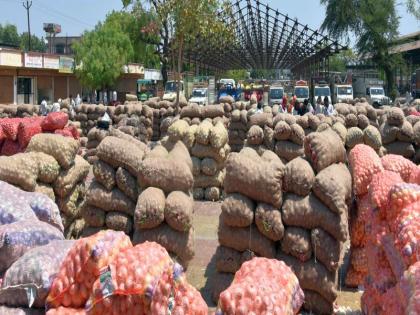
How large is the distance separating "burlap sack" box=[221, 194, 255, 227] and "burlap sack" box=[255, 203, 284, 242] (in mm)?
77

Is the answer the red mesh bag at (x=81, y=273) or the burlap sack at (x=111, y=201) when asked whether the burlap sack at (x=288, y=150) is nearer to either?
the burlap sack at (x=111, y=201)

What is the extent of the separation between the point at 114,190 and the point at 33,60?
99.6 feet

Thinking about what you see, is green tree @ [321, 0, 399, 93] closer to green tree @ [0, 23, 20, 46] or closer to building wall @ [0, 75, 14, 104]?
building wall @ [0, 75, 14, 104]

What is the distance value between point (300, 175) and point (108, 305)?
124 inches

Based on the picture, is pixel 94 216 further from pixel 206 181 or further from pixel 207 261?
pixel 206 181

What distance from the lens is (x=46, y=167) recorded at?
613 cm

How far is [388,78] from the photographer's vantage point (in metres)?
42.8

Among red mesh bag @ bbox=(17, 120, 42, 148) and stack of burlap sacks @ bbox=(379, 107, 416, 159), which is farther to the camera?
stack of burlap sacks @ bbox=(379, 107, 416, 159)

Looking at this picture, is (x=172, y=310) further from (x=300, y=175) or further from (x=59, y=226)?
(x=300, y=175)

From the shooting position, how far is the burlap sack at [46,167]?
240 inches

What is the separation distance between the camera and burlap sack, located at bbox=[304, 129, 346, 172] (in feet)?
18.2

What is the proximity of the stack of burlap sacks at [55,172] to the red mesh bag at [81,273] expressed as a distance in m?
3.34

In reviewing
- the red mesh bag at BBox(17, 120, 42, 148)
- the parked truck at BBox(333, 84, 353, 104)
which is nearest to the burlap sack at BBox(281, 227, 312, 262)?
the red mesh bag at BBox(17, 120, 42, 148)

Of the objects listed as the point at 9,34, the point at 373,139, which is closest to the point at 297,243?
the point at 373,139
